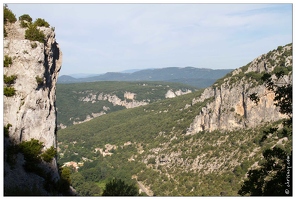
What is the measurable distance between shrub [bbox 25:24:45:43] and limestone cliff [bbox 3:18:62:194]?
Answer: 39 cm

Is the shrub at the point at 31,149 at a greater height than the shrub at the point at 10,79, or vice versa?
the shrub at the point at 10,79

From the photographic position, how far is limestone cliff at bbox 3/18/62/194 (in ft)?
57.2

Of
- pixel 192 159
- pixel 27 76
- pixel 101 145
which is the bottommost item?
pixel 101 145

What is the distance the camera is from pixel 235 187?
44.5 metres

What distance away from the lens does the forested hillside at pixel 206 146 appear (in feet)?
166

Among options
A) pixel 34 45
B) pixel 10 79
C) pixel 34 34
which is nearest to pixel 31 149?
pixel 10 79

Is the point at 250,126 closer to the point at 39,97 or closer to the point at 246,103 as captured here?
the point at 246,103

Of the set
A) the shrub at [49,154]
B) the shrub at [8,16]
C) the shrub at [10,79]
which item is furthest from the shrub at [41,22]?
the shrub at [49,154]

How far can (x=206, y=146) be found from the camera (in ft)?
209

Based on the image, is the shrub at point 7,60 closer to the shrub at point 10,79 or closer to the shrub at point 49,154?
the shrub at point 10,79

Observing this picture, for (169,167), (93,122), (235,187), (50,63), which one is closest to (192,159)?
(169,167)

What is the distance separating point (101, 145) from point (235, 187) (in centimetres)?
7095

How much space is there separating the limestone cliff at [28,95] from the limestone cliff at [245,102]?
48.6 metres

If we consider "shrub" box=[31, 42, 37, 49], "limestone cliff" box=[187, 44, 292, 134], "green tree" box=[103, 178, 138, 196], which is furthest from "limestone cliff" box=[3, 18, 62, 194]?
"limestone cliff" box=[187, 44, 292, 134]
